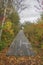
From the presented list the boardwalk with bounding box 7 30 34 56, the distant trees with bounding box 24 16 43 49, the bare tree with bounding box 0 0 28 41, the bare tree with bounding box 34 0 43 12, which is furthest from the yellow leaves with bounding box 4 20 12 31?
the boardwalk with bounding box 7 30 34 56

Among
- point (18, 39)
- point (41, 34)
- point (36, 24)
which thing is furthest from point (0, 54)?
point (36, 24)

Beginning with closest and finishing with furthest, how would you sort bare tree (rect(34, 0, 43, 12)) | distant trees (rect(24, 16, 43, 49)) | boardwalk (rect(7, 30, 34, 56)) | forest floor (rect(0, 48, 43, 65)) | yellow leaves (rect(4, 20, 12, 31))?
forest floor (rect(0, 48, 43, 65)) < boardwalk (rect(7, 30, 34, 56)) < distant trees (rect(24, 16, 43, 49)) < yellow leaves (rect(4, 20, 12, 31)) < bare tree (rect(34, 0, 43, 12))

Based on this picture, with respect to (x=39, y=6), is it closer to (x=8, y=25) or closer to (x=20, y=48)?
(x=8, y=25)

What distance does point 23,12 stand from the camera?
42.9 feet

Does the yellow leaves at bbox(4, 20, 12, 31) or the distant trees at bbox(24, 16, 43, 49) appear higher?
the yellow leaves at bbox(4, 20, 12, 31)

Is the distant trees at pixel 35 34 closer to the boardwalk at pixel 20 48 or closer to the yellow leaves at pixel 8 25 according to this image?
the yellow leaves at pixel 8 25

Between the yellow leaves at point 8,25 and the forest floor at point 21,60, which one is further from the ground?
the yellow leaves at point 8,25

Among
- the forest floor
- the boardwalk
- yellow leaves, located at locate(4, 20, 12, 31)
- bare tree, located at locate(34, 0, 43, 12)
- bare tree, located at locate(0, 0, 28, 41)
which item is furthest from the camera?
bare tree, located at locate(34, 0, 43, 12)

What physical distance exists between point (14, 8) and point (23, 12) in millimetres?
937

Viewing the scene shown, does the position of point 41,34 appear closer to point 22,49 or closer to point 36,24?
point 36,24

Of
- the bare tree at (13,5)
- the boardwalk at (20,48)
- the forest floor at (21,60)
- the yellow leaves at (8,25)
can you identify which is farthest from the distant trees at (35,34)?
the forest floor at (21,60)

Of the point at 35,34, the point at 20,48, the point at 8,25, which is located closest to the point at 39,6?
the point at 35,34

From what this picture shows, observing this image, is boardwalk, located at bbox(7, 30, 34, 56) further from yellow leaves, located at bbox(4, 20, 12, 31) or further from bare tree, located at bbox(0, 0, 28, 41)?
yellow leaves, located at bbox(4, 20, 12, 31)

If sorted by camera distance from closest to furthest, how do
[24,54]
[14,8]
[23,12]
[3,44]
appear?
[24,54] → [3,44] → [14,8] → [23,12]
